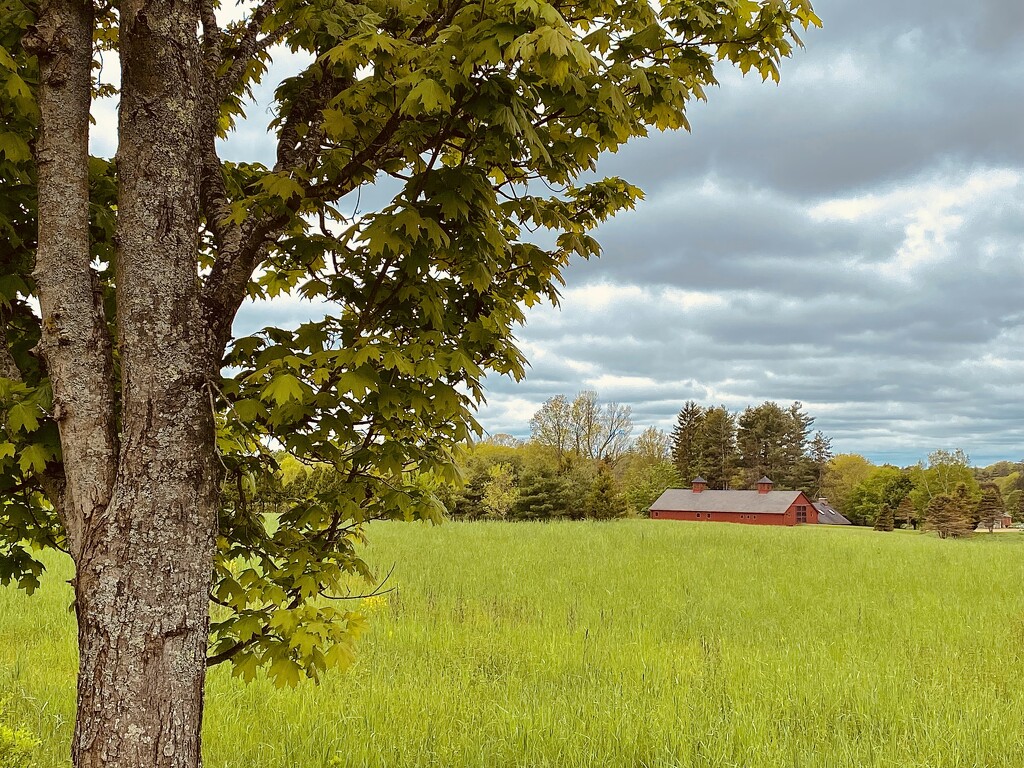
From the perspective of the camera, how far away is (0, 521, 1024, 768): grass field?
4.90 m

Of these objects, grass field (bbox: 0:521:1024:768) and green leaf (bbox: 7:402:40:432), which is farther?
grass field (bbox: 0:521:1024:768)

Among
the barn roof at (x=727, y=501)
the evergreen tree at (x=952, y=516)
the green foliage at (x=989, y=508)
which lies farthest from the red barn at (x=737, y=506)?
the green foliage at (x=989, y=508)

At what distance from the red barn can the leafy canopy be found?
162ft

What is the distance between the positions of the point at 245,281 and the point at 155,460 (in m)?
0.98

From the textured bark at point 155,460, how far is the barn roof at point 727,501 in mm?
53455

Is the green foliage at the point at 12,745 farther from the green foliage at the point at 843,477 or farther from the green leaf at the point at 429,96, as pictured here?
the green foliage at the point at 843,477

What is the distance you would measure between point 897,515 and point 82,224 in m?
63.1

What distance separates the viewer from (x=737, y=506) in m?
52.5

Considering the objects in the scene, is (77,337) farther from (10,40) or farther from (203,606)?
(10,40)

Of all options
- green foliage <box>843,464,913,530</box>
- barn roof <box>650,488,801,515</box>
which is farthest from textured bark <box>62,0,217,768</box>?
green foliage <box>843,464,913,530</box>

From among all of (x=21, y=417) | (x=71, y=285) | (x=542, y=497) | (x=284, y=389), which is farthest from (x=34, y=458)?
(x=542, y=497)

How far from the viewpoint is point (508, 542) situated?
18.5 meters

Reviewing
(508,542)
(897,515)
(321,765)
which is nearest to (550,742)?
(321,765)

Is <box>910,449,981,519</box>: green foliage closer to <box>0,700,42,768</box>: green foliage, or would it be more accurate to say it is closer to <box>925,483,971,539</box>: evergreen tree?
<box>925,483,971,539</box>: evergreen tree
